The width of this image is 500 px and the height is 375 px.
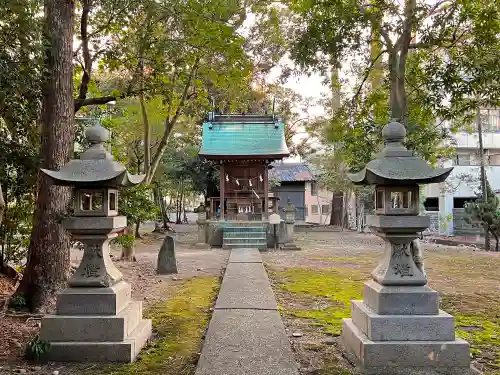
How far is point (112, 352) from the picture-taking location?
4.65 metres

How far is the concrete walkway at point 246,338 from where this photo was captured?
420 cm

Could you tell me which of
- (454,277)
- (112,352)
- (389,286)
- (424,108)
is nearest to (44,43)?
(112,352)

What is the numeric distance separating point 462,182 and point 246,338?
90.6ft

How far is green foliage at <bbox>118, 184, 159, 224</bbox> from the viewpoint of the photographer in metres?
10.3

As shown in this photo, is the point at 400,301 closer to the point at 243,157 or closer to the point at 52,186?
the point at 52,186

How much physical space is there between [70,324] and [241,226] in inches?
533

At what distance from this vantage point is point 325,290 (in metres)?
8.67

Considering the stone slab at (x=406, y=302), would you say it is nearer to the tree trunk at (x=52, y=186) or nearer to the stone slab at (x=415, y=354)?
the stone slab at (x=415, y=354)

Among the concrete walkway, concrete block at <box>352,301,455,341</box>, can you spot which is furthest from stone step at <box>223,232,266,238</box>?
concrete block at <box>352,301,455,341</box>

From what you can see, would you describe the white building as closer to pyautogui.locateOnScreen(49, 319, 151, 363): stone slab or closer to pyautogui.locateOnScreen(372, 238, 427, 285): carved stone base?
pyautogui.locateOnScreen(372, 238, 427, 285): carved stone base

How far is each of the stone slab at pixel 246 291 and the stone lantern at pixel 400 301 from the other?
2049 millimetres

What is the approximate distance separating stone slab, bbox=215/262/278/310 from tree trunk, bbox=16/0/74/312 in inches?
107

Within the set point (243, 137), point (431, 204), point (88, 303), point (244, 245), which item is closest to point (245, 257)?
point (244, 245)

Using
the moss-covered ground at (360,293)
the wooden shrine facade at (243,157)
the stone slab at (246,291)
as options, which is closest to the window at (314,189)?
the wooden shrine facade at (243,157)
